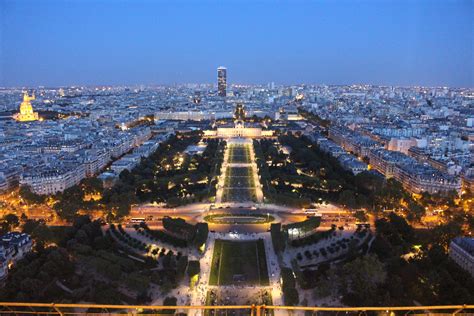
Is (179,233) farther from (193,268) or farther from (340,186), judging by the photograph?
(340,186)

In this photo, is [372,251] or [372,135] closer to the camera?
[372,251]

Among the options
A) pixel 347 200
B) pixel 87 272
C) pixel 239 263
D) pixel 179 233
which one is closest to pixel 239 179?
pixel 347 200

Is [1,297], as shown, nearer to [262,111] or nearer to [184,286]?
[184,286]

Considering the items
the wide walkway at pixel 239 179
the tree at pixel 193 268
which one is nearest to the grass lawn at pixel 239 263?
the tree at pixel 193 268

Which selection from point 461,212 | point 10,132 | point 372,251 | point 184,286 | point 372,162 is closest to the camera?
point 184,286

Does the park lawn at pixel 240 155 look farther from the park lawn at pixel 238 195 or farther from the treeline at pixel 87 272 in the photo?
the treeline at pixel 87 272

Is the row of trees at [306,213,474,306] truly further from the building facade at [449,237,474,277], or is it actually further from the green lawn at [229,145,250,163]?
the green lawn at [229,145,250,163]

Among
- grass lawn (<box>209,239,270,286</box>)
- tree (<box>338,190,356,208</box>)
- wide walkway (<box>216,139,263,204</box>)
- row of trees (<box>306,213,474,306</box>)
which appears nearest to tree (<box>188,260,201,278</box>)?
grass lawn (<box>209,239,270,286</box>)

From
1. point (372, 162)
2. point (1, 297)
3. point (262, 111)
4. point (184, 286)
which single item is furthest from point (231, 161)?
point (262, 111)

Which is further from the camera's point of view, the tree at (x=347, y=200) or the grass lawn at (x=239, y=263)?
the tree at (x=347, y=200)
